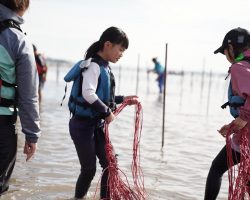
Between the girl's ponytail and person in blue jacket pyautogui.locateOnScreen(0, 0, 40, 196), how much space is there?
126 centimetres

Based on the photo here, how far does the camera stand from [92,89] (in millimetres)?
3744

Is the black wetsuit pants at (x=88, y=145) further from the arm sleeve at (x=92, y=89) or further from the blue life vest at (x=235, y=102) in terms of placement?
the blue life vest at (x=235, y=102)

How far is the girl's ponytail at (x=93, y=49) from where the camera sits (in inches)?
159

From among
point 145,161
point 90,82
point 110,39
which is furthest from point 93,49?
point 145,161

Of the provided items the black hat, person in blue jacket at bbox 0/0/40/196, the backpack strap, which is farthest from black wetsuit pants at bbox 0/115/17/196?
the black hat

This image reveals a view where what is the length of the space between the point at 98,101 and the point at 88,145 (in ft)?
1.62

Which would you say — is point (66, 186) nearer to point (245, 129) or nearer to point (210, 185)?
point (210, 185)

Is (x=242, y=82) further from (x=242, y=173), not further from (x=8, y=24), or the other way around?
(x=8, y=24)

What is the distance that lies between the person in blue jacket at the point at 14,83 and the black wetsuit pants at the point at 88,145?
1.15 metres

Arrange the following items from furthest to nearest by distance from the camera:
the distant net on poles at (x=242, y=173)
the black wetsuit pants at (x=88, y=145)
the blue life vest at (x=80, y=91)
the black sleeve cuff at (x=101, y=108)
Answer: the black wetsuit pants at (x=88, y=145) < the blue life vest at (x=80, y=91) < the black sleeve cuff at (x=101, y=108) < the distant net on poles at (x=242, y=173)

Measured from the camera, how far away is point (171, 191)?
522 centimetres

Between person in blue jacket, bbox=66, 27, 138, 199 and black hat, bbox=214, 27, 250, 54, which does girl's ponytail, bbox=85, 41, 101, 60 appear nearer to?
person in blue jacket, bbox=66, 27, 138, 199

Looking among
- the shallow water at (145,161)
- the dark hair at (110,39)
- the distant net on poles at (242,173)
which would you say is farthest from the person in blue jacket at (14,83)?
the shallow water at (145,161)

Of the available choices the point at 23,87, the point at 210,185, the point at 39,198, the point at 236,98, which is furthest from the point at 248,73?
the point at 39,198
